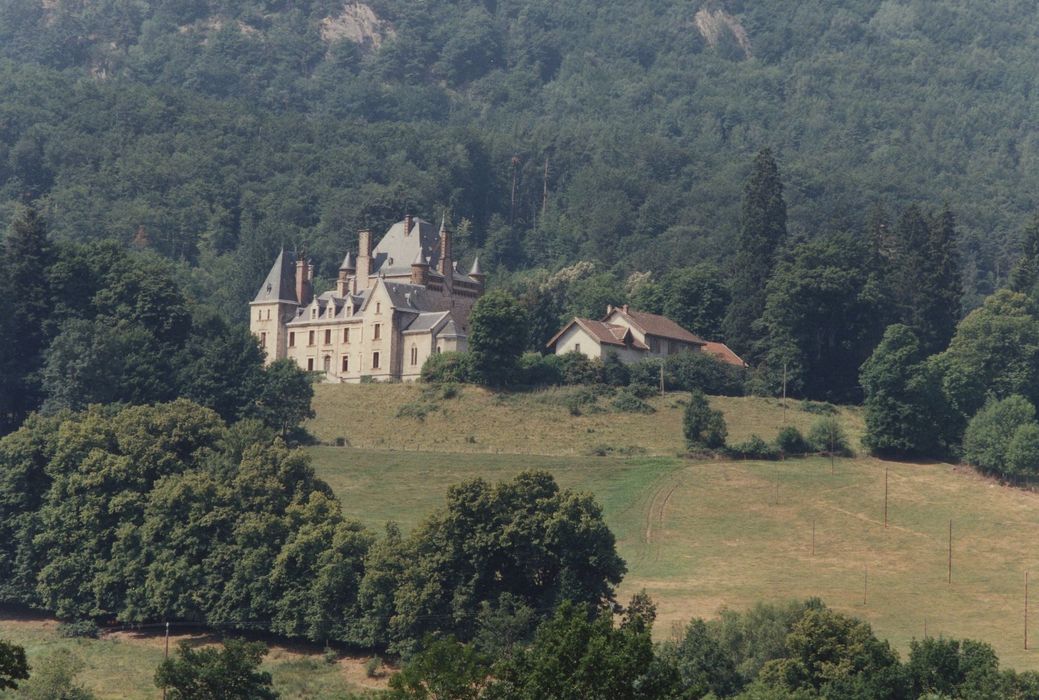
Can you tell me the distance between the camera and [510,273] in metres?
167

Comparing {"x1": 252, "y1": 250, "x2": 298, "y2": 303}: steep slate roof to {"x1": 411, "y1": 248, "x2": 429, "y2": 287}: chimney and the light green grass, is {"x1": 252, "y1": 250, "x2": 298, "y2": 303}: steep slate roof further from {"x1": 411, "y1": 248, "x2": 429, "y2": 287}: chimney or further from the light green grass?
the light green grass

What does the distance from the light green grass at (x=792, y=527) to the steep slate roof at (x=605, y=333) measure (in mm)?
16273

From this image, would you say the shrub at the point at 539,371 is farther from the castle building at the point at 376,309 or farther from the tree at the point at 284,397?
the tree at the point at 284,397

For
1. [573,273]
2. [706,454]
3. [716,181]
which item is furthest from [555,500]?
[716,181]

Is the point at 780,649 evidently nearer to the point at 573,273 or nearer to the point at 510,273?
the point at 573,273

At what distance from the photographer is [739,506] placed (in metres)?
90.8

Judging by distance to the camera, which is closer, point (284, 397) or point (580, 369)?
point (284, 397)

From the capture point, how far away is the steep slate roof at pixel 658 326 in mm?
116312

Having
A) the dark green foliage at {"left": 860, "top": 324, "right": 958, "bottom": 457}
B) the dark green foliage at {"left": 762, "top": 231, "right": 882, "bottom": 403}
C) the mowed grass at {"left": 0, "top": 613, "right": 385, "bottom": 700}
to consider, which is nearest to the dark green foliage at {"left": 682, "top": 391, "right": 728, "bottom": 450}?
the dark green foliage at {"left": 860, "top": 324, "right": 958, "bottom": 457}

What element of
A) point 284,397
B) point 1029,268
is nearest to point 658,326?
point 1029,268

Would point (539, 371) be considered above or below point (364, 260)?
below

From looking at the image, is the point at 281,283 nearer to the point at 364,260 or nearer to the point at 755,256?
the point at 364,260

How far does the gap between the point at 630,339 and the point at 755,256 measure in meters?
12.6

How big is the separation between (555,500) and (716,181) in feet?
380
